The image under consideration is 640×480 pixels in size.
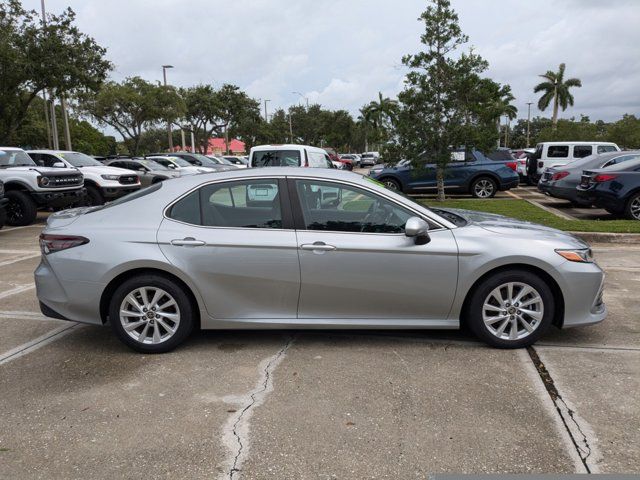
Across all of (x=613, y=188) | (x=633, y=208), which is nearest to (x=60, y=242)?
(x=613, y=188)

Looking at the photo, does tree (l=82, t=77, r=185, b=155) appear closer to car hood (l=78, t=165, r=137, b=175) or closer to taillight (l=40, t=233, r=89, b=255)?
car hood (l=78, t=165, r=137, b=175)

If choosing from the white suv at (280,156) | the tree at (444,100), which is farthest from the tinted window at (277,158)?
the tree at (444,100)

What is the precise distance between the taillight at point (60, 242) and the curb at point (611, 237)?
7950 millimetres

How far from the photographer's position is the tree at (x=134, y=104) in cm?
3331

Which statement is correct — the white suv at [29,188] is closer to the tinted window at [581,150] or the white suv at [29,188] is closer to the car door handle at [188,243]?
the car door handle at [188,243]

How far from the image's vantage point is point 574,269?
13.8 ft

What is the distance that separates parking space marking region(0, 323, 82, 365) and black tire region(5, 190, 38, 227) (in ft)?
26.9

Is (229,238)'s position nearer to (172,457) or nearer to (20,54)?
(172,457)

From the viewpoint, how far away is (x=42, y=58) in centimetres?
2011

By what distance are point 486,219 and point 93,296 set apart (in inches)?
134

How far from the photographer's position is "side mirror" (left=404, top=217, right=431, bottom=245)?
159 inches

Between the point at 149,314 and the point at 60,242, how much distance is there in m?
0.93

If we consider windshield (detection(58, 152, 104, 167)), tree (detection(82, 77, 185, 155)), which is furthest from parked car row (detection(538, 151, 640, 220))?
tree (detection(82, 77, 185, 155))

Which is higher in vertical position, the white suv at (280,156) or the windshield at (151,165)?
the white suv at (280,156)
